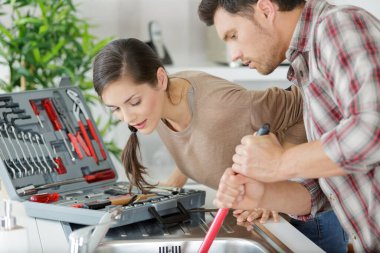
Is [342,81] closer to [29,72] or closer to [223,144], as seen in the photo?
[223,144]

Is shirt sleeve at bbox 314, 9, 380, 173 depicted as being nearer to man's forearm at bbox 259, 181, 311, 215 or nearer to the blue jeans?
man's forearm at bbox 259, 181, 311, 215

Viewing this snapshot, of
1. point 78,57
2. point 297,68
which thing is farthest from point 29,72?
point 297,68

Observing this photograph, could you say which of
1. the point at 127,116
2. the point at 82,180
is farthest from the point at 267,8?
the point at 82,180

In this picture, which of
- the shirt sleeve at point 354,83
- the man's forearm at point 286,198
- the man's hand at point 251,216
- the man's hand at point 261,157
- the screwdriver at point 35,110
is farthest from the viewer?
the screwdriver at point 35,110

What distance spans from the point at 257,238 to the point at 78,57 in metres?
1.95

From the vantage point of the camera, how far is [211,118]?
6.25ft

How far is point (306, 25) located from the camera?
4.37 feet

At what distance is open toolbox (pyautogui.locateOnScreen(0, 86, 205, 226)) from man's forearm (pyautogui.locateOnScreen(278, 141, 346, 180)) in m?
0.57

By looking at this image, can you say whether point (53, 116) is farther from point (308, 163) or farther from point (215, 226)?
point (308, 163)

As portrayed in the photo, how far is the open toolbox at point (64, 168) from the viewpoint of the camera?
1731mm

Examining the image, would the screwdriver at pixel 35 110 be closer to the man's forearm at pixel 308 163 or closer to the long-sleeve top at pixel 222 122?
the long-sleeve top at pixel 222 122

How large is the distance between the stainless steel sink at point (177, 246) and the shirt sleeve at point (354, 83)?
0.47 metres

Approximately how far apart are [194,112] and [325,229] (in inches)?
19.0

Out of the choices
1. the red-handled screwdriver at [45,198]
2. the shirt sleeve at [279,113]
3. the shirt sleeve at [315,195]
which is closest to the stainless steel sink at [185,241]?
the shirt sleeve at [315,195]
